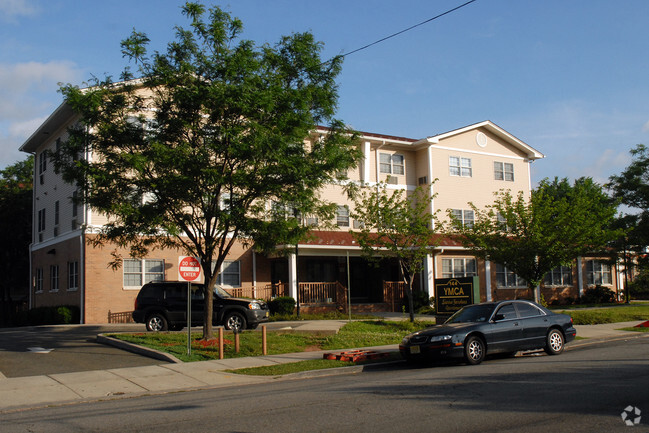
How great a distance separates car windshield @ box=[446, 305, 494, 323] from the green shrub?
45.4 ft

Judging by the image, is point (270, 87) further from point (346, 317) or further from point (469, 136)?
point (469, 136)

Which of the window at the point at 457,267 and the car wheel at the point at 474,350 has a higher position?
the window at the point at 457,267

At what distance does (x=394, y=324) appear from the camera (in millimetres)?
22234

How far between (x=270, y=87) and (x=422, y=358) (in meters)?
7.99

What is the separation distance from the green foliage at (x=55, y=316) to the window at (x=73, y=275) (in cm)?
127

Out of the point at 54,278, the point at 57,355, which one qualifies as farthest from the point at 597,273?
the point at 57,355

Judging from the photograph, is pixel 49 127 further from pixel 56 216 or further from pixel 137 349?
pixel 137 349

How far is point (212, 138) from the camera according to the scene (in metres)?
15.8

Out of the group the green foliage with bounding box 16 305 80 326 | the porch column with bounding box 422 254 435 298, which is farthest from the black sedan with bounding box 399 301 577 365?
the green foliage with bounding box 16 305 80 326

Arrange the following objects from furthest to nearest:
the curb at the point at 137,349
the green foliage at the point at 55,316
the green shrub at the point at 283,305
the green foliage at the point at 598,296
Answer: the green foliage at the point at 598,296 < the green shrub at the point at 283,305 < the green foliage at the point at 55,316 < the curb at the point at 137,349

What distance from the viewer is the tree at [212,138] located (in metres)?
15.2

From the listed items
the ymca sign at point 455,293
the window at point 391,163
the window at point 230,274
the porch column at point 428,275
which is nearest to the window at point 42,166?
the window at point 230,274

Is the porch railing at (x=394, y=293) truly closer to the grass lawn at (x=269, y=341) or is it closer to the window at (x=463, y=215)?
the window at (x=463, y=215)

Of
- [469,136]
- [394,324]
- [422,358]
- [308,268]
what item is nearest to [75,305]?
[308,268]
